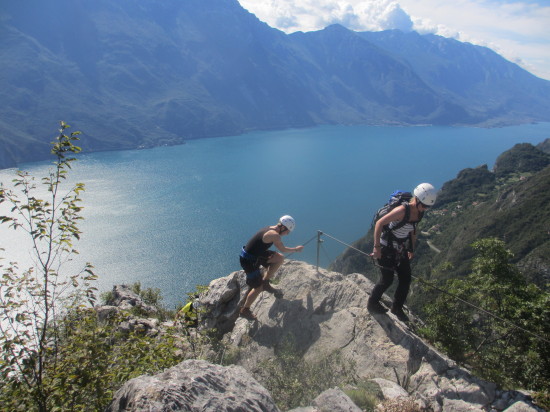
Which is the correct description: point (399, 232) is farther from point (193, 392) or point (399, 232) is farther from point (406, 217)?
point (193, 392)

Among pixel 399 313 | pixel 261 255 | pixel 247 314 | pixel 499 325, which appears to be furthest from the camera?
pixel 247 314

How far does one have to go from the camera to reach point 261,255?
26.1 ft

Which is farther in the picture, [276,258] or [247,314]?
[247,314]

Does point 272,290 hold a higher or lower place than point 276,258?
lower

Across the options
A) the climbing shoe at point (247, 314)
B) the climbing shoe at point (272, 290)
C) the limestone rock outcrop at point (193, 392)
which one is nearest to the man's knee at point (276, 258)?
the climbing shoe at point (272, 290)

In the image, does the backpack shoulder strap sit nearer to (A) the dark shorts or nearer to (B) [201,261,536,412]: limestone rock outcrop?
(B) [201,261,536,412]: limestone rock outcrop

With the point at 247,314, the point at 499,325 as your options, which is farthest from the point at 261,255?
the point at 499,325

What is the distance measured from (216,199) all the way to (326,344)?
79.5m

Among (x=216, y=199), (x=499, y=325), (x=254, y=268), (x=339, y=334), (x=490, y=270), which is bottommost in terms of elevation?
(x=216, y=199)

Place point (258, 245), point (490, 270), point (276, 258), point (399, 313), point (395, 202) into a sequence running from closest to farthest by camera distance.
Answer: point (395, 202) → point (399, 313) → point (258, 245) → point (276, 258) → point (490, 270)

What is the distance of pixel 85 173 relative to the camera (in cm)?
10700

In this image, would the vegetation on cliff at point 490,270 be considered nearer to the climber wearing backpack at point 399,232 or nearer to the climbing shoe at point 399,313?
the climbing shoe at point 399,313

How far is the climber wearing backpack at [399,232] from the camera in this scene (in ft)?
20.6

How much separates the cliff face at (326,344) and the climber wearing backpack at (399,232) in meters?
0.97
